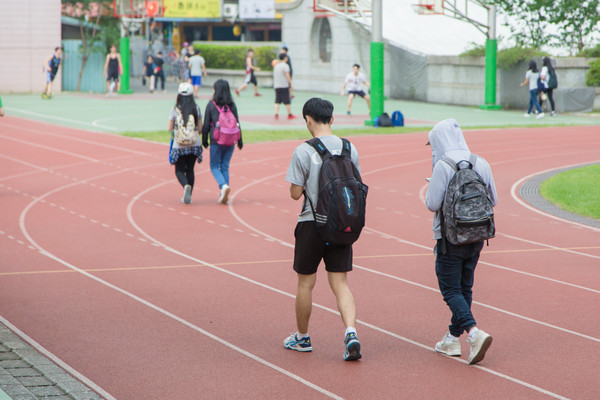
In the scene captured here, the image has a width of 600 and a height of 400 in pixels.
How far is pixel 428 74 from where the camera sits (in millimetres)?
35594

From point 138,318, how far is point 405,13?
3490 centimetres

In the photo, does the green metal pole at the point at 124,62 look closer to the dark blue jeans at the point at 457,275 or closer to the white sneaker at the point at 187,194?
the white sneaker at the point at 187,194

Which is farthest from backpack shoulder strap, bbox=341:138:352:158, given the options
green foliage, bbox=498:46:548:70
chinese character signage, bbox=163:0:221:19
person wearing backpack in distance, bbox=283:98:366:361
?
chinese character signage, bbox=163:0:221:19

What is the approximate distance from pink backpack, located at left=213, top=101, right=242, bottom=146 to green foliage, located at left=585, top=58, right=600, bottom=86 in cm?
2003

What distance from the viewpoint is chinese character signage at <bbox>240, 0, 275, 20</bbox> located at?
51844mm

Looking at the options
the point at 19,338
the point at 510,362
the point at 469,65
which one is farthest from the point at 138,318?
the point at 469,65

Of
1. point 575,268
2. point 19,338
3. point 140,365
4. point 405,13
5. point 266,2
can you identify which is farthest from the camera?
point 266,2

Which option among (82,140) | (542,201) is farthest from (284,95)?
(542,201)

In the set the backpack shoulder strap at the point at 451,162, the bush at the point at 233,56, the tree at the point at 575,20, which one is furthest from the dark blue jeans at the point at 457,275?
the bush at the point at 233,56

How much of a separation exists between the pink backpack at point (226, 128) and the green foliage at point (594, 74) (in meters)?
20.0

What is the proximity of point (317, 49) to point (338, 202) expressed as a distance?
36.0 meters

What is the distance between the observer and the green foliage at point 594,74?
29891 mm

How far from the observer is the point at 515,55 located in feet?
104

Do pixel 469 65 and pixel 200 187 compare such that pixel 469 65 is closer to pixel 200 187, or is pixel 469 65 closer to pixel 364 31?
pixel 364 31
